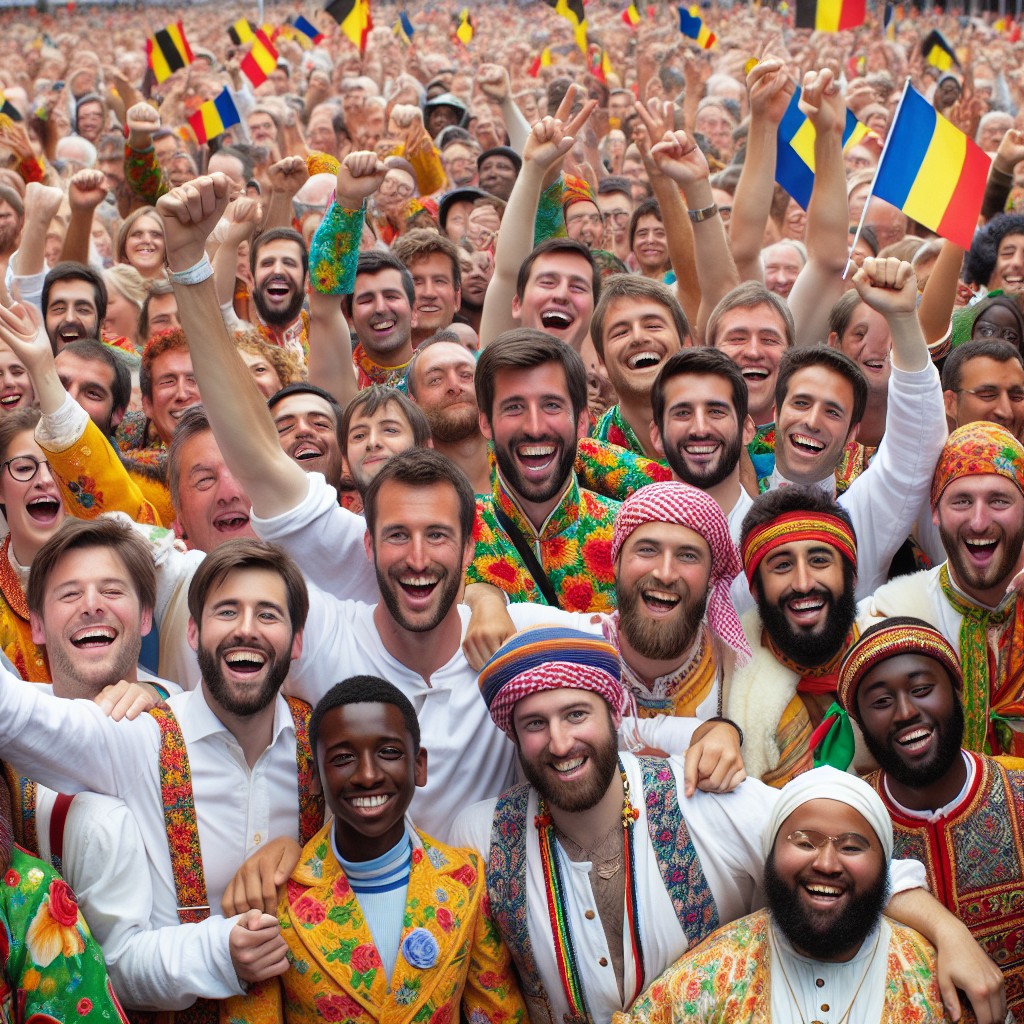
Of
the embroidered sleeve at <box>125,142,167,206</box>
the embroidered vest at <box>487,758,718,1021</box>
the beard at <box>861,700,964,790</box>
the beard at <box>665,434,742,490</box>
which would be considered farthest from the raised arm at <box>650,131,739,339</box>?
the embroidered sleeve at <box>125,142,167,206</box>

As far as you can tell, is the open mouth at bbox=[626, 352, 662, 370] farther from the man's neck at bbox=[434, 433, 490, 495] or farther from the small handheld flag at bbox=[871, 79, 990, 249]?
the small handheld flag at bbox=[871, 79, 990, 249]

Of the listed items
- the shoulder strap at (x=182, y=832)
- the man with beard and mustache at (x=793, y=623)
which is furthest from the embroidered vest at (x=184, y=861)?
the man with beard and mustache at (x=793, y=623)

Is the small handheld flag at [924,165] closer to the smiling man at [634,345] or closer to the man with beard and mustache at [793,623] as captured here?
the smiling man at [634,345]

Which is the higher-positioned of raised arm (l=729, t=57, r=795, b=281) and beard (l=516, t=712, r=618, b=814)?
raised arm (l=729, t=57, r=795, b=281)

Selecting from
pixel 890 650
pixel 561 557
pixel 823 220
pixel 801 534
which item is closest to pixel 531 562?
pixel 561 557

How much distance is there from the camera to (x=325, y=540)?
4215 mm

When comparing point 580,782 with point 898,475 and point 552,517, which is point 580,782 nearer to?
point 552,517

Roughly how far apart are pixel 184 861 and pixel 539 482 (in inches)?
63.5

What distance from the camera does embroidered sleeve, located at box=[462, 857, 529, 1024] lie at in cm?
356

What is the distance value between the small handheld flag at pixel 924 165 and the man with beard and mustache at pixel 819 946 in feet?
10.8

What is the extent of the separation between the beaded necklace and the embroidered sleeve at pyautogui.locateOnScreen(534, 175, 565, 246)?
12.3 ft

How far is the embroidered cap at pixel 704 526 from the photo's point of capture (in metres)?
4.04

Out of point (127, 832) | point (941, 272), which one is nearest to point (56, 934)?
point (127, 832)

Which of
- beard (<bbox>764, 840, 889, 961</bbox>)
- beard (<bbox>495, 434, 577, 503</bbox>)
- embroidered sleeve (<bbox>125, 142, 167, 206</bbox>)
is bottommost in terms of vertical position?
beard (<bbox>764, 840, 889, 961</bbox>)
